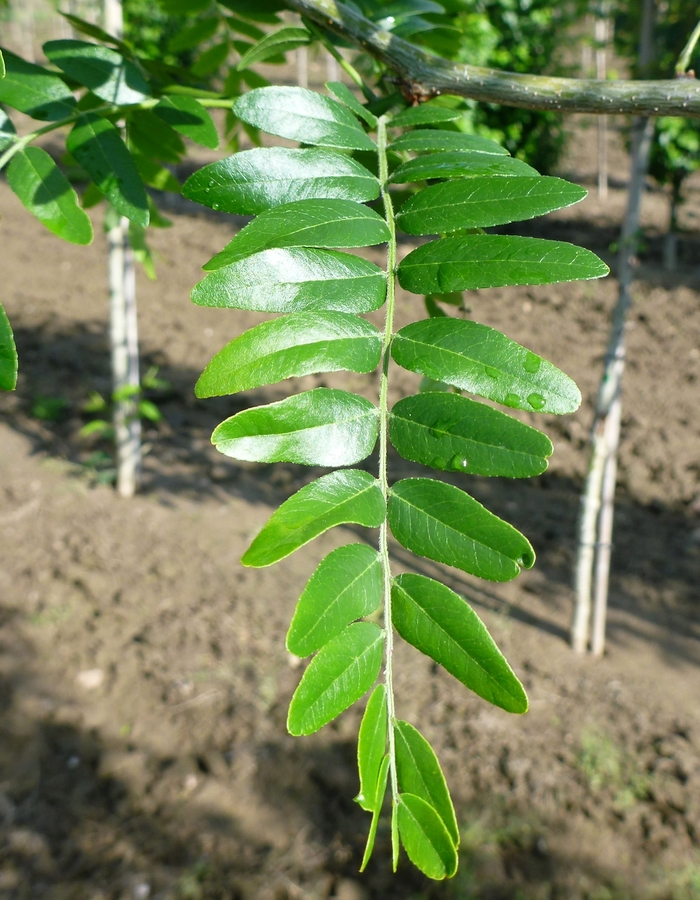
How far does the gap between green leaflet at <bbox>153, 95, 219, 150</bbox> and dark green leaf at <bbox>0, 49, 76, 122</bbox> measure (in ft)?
0.40

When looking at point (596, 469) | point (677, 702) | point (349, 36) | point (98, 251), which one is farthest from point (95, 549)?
point (98, 251)

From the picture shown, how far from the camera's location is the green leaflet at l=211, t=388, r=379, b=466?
0.66m

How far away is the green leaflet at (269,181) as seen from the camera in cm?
74

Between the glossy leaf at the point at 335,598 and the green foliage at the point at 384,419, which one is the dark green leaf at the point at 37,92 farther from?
the glossy leaf at the point at 335,598

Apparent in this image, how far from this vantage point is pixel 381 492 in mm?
694

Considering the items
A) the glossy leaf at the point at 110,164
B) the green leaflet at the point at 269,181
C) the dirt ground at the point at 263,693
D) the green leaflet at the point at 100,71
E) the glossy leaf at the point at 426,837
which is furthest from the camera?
the dirt ground at the point at 263,693

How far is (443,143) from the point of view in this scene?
0.83m

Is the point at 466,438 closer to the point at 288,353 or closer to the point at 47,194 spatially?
the point at 288,353

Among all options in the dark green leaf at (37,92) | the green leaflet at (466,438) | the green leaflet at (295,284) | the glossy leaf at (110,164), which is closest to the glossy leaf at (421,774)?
the green leaflet at (466,438)

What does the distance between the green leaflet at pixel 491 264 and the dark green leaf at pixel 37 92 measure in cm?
55

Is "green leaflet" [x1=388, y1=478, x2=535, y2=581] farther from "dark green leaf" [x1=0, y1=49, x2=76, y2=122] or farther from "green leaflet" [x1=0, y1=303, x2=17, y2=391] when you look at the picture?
"dark green leaf" [x1=0, y1=49, x2=76, y2=122]

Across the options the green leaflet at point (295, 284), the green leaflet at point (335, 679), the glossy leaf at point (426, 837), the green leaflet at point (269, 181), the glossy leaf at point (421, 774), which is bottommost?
the glossy leaf at point (426, 837)

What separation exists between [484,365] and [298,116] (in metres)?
0.34

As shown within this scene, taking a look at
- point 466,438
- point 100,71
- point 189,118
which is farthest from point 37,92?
point 466,438
